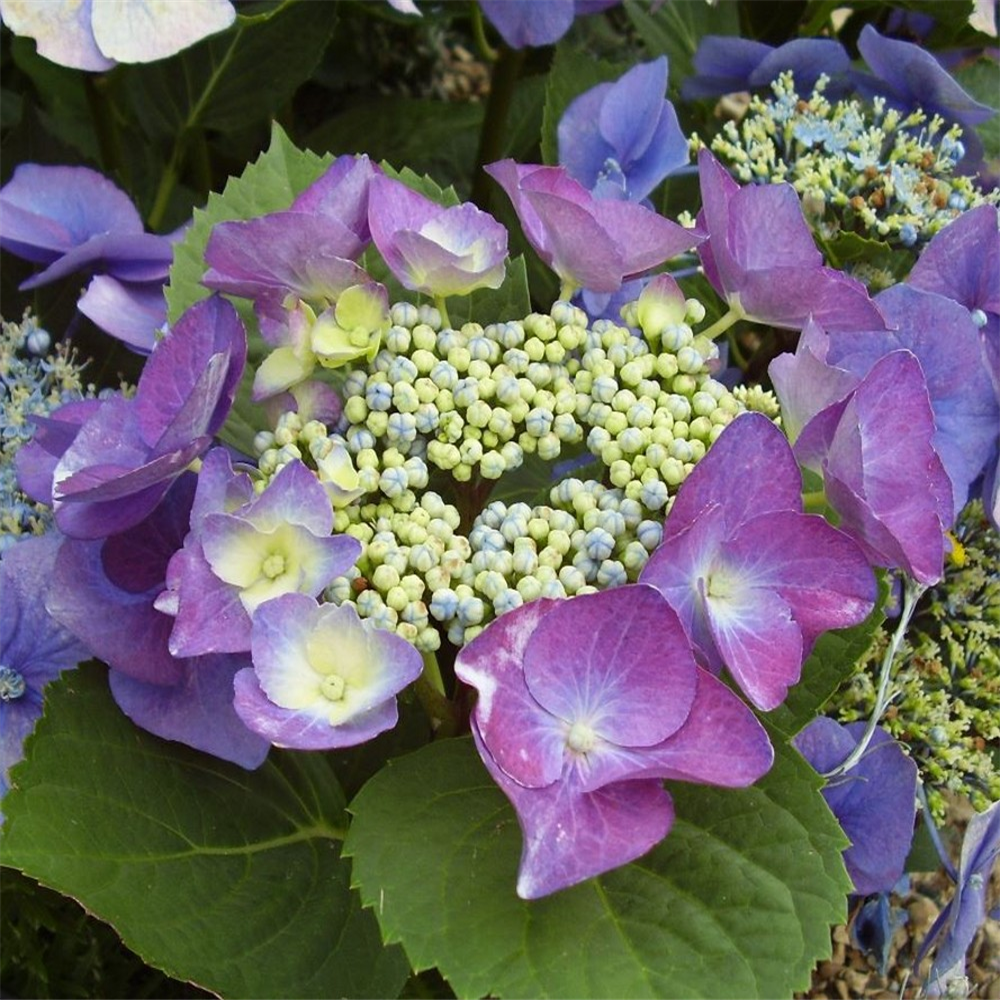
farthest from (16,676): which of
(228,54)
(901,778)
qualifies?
(228,54)

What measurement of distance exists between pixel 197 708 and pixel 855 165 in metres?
0.58

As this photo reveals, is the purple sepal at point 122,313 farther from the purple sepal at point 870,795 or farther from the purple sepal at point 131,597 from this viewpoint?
the purple sepal at point 870,795

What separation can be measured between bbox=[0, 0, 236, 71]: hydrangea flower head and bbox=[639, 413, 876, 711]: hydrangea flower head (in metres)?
0.53

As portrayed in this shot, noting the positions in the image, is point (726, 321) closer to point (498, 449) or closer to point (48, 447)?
point (498, 449)

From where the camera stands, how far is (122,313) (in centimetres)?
97

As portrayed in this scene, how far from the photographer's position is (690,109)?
53.3 inches

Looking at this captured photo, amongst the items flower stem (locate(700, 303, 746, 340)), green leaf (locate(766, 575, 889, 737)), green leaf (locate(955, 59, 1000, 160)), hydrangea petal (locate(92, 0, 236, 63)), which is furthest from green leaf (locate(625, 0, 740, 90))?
green leaf (locate(766, 575, 889, 737))

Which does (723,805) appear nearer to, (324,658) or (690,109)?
(324,658)

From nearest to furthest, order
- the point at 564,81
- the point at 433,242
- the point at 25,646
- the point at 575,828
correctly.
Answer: the point at 575,828 < the point at 433,242 < the point at 25,646 < the point at 564,81

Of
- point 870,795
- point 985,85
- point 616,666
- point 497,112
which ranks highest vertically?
point 616,666

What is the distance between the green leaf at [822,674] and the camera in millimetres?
749

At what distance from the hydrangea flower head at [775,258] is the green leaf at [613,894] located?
0.73ft

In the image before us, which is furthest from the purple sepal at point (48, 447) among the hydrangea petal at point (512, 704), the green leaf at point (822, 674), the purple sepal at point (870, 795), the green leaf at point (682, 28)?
the green leaf at point (682, 28)

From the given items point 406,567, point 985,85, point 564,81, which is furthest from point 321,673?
point 985,85
